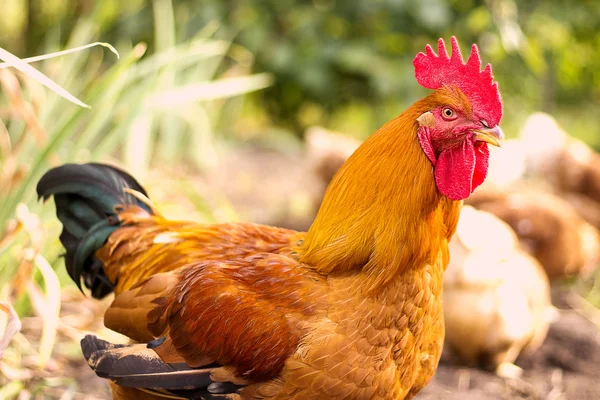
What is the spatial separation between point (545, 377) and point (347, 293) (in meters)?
1.98

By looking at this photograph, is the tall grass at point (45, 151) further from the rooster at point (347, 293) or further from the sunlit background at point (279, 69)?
the rooster at point (347, 293)

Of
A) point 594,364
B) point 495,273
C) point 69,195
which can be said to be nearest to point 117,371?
point 69,195

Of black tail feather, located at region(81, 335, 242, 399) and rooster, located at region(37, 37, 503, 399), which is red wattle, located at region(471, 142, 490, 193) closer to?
rooster, located at region(37, 37, 503, 399)

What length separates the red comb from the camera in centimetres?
215

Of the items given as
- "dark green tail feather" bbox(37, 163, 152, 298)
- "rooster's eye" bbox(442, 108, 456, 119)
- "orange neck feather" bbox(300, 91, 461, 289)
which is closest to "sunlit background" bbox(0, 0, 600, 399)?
"dark green tail feather" bbox(37, 163, 152, 298)

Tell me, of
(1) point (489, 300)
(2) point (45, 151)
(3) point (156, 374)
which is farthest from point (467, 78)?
(2) point (45, 151)

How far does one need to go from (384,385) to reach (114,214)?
139cm

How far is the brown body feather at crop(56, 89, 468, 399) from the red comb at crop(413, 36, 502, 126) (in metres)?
0.05

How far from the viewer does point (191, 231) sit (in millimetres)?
2721

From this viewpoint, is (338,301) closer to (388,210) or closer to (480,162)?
(388,210)

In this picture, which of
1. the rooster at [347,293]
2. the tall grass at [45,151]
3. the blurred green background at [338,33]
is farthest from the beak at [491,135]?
the blurred green background at [338,33]

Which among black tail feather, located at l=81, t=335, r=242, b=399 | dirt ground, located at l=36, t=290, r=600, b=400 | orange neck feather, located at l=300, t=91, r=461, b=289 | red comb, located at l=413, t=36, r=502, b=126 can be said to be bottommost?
dirt ground, located at l=36, t=290, r=600, b=400

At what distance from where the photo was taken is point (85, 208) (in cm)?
282

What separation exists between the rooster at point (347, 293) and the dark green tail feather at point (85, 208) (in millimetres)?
411
